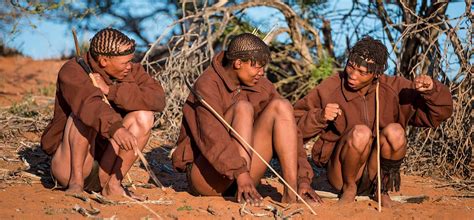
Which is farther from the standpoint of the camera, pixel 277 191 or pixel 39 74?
pixel 39 74

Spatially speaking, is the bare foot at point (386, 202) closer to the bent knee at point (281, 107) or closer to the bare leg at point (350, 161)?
the bare leg at point (350, 161)

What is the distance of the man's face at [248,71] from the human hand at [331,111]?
0.49 meters

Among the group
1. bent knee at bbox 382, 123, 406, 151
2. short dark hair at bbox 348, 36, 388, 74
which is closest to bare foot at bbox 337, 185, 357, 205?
bent knee at bbox 382, 123, 406, 151

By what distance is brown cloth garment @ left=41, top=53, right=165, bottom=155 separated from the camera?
4488 mm

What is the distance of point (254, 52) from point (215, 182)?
33.9 inches

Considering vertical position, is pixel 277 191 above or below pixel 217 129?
below

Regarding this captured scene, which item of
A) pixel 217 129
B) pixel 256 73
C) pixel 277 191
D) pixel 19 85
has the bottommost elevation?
pixel 19 85

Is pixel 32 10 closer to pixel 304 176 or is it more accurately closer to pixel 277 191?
pixel 277 191

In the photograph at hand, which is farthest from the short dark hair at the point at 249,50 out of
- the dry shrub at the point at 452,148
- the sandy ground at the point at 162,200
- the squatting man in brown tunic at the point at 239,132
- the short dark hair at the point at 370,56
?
the dry shrub at the point at 452,148

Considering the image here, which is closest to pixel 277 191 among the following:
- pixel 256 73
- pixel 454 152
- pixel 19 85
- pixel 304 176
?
pixel 304 176

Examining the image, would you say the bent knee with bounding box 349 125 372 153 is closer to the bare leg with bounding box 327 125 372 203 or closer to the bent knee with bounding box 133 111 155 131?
the bare leg with bounding box 327 125 372 203

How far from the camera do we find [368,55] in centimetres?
509

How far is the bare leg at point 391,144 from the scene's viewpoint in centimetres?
498

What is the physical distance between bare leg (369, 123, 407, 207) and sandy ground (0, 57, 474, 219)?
1.03ft
